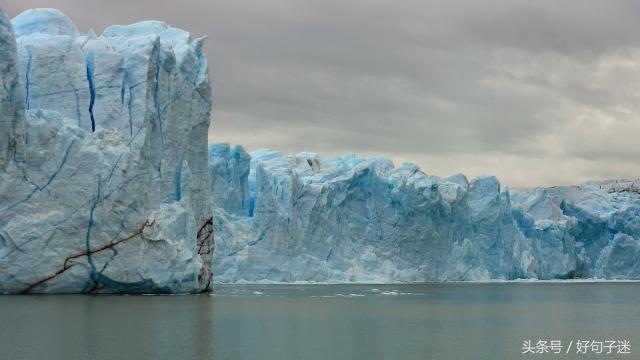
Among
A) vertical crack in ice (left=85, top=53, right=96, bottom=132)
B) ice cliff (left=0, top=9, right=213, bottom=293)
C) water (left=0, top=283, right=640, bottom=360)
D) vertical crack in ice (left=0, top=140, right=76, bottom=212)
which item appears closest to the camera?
water (left=0, top=283, right=640, bottom=360)

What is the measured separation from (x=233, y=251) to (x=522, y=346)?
84.3 feet

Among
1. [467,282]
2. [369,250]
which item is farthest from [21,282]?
[467,282]

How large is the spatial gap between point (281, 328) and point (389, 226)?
31.1 m

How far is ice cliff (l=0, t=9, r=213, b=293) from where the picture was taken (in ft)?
81.1

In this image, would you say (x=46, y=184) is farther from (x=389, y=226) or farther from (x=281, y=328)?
(x=389, y=226)

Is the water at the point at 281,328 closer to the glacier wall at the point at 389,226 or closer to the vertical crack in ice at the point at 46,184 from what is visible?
the vertical crack in ice at the point at 46,184

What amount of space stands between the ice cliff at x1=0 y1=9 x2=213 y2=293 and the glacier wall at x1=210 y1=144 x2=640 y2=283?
1074 centimetres

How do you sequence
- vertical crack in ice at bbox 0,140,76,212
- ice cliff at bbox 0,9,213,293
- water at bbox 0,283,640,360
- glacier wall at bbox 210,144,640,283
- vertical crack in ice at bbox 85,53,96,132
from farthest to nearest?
glacier wall at bbox 210,144,640,283, vertical crack in ice at bbox 85,53,96,132, ice cliff at bbox 0,9,213,293, vertical crack in ice at bbox 0,140,76,212, water at bbox 0,283,640,360

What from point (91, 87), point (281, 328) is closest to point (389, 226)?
point (91, 87)

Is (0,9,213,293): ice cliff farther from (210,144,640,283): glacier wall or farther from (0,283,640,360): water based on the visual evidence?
(210,144,640,283): glacier wall

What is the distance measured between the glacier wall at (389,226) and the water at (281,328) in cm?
1333

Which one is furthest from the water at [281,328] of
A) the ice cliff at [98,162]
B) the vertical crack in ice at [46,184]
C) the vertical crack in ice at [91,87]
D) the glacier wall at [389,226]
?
the glacier wall at [389,226]

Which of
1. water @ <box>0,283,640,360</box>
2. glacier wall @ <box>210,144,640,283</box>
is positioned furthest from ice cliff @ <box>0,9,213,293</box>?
glacier wall @ <box>210,144,640,283</box>

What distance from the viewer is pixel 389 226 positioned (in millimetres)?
49344
